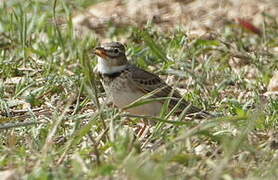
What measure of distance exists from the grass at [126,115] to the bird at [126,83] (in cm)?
19

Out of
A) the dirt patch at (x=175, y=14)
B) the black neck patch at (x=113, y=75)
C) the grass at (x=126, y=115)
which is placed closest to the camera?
the grass at (x=126, y=115)

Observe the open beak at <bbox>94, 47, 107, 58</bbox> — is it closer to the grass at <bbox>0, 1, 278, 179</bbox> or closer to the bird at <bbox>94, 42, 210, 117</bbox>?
the bird at <bbox>94, 42, 210, 117</bbox>

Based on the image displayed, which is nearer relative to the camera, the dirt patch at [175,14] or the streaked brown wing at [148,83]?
the streaked brown wing at [148,83]

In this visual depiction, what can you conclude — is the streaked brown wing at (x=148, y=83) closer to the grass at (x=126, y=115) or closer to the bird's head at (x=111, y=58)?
the bird's head at (x=111, y=58)

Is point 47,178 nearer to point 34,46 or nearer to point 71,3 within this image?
point 34,46

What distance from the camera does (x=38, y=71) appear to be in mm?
8680

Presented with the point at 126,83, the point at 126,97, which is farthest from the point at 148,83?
the point at 126,97

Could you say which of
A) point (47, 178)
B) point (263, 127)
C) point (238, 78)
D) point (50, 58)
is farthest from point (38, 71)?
point (47, 178)

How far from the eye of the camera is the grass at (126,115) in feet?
17.5

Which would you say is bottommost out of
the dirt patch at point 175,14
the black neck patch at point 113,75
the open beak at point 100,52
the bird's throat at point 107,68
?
the dirt patch at point 175,14

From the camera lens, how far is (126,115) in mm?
6172

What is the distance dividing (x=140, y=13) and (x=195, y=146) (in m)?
5.38

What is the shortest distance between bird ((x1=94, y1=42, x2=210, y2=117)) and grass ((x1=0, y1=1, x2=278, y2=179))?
19 centimetres

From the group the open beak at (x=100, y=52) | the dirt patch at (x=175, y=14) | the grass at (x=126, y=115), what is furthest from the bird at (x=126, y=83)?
the dirt patch at (x=175, y=14)
